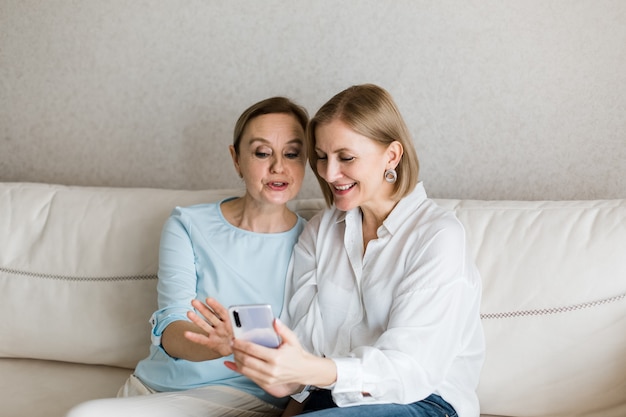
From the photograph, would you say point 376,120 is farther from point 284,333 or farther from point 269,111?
point 284,333

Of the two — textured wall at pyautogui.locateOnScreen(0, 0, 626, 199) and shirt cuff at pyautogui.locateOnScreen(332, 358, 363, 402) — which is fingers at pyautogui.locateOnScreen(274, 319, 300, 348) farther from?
textured wall at pyautogui.locateOnScreen(0, 0, 626, 199)

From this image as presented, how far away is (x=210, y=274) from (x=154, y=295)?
319 millimetres

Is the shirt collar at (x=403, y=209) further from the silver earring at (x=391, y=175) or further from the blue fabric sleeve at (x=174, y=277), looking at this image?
the blue fabric sleeve at (x=174, y=277)

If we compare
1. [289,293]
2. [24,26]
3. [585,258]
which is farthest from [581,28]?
[24,26]

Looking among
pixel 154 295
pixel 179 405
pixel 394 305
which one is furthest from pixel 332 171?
pixel 154 295

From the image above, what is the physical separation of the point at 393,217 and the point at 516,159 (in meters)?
0.70

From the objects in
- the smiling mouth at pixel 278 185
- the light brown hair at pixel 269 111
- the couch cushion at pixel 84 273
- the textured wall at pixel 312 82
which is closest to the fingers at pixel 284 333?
the smiling mouth at pixel 278 185

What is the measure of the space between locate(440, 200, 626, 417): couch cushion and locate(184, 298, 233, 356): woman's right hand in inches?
28.7

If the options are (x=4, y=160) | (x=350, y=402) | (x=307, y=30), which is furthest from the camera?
(x=4, y=160)

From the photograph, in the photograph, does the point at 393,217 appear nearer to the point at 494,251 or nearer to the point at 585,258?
the point at 494,251

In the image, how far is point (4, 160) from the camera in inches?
111

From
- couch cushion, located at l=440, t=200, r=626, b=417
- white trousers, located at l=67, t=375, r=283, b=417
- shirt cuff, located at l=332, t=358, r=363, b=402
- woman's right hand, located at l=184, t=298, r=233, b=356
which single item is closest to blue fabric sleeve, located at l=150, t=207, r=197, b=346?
white trousers, located at l=67, t=375, r=283, b=417

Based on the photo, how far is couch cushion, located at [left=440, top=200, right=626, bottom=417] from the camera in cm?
187

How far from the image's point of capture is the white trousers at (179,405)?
1660mm
